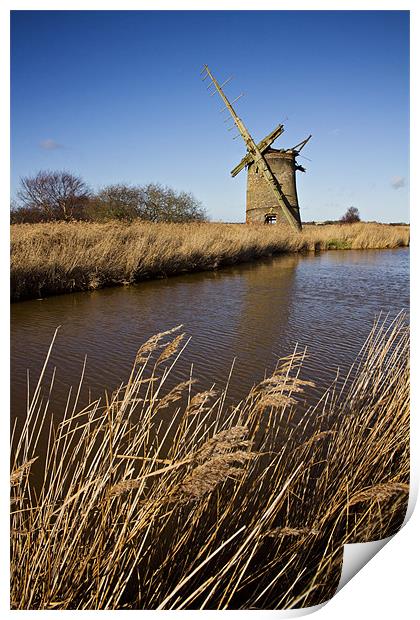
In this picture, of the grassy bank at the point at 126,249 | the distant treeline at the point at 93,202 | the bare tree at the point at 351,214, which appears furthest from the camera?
the grassy bank at the point at 126,249

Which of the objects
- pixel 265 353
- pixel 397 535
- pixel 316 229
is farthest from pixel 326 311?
pixel 316 229

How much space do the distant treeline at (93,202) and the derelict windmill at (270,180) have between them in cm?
725

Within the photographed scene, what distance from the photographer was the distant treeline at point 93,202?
2.28 metres

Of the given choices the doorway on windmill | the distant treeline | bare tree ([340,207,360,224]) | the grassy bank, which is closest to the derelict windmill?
the doorway on windmill

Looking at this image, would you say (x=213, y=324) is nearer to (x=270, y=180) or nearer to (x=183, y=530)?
(x=183, y=530)

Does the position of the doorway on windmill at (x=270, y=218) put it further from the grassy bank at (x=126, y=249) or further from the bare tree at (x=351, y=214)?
the bare tree at (x=351, y=214)

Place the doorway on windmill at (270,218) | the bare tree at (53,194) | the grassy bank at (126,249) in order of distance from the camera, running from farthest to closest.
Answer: the doorway on windmill at (270,218)
the grassy bank at (126,249)
the bare tree at (53,194)

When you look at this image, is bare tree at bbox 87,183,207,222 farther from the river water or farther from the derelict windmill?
the derelict windmill

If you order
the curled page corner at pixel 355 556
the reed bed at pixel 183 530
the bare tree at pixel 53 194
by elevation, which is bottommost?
the curled page corner at pixel 355 556

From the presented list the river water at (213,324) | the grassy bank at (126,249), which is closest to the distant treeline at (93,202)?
the grassy bank at (126,249)

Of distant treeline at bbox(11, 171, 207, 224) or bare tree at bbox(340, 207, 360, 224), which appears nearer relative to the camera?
distant treeline at bbox(11, 171, 207, 224)

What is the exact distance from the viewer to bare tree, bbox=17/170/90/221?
2145 millimetres

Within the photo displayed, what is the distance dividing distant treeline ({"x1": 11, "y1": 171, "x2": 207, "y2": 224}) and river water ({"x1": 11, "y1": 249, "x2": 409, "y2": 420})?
3.70ft

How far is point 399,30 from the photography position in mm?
1595
